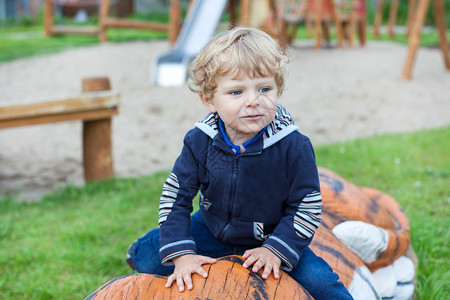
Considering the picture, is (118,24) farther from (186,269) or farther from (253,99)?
(186,269)

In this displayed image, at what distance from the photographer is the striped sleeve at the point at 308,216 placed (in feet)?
5.59

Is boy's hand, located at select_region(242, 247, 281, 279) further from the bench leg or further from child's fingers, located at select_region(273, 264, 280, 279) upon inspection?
the bench leg

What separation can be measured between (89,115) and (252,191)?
2.82 meters

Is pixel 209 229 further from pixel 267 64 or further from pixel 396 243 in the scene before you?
pixel 396 243

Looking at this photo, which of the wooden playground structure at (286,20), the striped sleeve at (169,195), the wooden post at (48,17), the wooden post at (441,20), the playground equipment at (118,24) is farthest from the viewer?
the wooden post at (48,17)

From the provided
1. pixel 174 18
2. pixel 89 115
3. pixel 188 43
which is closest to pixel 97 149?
pixel 89 115

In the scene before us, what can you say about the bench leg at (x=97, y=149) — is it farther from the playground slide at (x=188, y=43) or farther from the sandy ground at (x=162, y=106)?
the playground slide at (x=188, y=43)

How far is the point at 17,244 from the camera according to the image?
127 inches

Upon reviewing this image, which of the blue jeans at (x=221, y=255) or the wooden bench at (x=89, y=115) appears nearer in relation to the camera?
the blue jeans at (x=221, y=255)

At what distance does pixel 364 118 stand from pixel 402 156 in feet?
6.33

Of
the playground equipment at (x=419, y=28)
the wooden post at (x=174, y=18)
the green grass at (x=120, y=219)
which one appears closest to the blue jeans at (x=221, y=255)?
the green grass at (x=120, y=219)

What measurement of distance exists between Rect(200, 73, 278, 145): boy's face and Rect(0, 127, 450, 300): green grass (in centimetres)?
141

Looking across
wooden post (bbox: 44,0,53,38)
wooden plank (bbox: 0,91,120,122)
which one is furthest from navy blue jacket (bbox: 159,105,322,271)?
wooden post (bbox: 44,0,53,38)

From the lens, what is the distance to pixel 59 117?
4.08 metres
